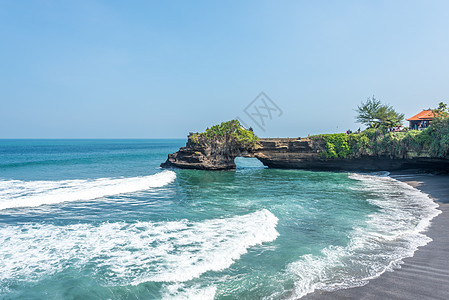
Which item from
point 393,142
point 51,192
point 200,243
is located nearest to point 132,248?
point 200,243

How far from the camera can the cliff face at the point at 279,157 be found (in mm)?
31469

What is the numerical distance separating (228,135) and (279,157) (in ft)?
23.8

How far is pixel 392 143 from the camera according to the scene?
28.5 meters

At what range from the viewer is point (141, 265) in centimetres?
791

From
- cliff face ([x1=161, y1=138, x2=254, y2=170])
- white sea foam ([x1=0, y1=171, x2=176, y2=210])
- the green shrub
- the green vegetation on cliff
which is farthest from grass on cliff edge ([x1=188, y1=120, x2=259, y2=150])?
white sea foam ([x1=0, y1=171, x2=176, y2=210])

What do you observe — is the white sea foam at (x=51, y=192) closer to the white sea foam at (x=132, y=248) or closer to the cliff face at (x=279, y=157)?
the white sea foam at (x=132, y=248)

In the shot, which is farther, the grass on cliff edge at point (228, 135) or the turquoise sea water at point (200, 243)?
the grass on cliff edge at point (228, 135)

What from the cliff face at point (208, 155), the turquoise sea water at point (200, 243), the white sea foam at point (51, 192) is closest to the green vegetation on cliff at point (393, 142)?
the cliff face at point (208, 155)

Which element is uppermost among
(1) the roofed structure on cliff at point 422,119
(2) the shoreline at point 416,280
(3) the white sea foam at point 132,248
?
(1) the roofed structure on cliff at point 422,119

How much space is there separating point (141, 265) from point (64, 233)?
191 inches

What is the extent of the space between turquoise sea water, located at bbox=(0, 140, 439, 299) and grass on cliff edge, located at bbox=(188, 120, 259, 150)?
54.2 ft

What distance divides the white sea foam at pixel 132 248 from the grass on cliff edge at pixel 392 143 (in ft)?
72.5

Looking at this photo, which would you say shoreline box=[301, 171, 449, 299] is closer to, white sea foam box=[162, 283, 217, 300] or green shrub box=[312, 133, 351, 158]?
white sea foam box=[162, 283, 217, 300]

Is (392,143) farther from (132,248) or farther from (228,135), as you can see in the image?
(132,248)
